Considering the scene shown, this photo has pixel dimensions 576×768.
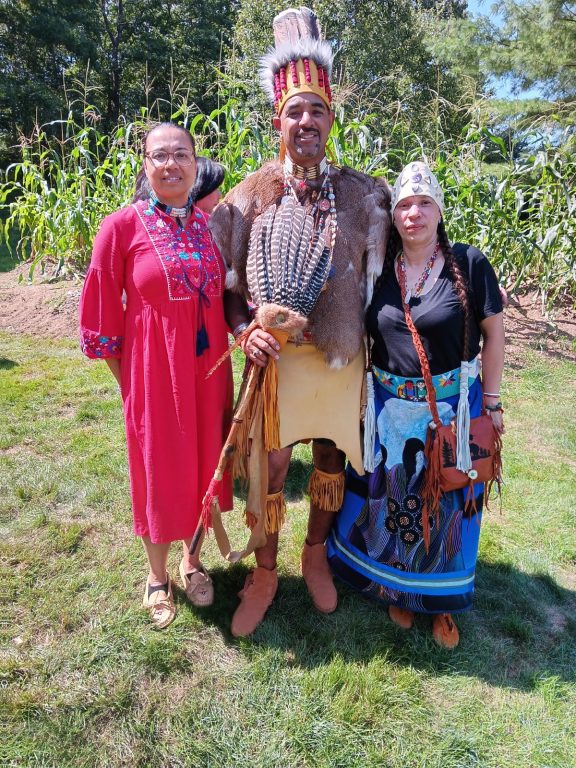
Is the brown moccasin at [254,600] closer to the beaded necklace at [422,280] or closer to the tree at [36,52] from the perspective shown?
the beaded necklace at [422,280]

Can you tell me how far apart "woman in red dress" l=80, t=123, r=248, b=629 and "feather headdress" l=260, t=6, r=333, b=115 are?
0.42 meters

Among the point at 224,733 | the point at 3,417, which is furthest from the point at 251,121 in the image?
the point at 224,733

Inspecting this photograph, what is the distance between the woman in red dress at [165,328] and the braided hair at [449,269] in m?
0.56

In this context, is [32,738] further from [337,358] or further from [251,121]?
[251,121]

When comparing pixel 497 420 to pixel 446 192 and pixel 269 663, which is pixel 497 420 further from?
pixel 446 192

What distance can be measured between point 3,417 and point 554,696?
3.53m

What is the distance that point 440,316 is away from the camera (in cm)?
183

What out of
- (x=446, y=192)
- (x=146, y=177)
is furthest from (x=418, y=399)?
(x=446, y=192)

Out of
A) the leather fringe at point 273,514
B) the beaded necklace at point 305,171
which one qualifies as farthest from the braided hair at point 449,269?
the leather fringe at point 273,514

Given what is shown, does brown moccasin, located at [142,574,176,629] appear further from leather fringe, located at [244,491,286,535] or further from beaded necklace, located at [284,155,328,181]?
beaded necklace, located at [284,155,328,181]

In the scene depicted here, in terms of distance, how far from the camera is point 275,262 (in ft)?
5.82

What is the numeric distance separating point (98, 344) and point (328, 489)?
107cm

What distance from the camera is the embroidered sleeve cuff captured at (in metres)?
1.84

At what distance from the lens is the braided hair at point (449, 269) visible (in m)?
1.83
